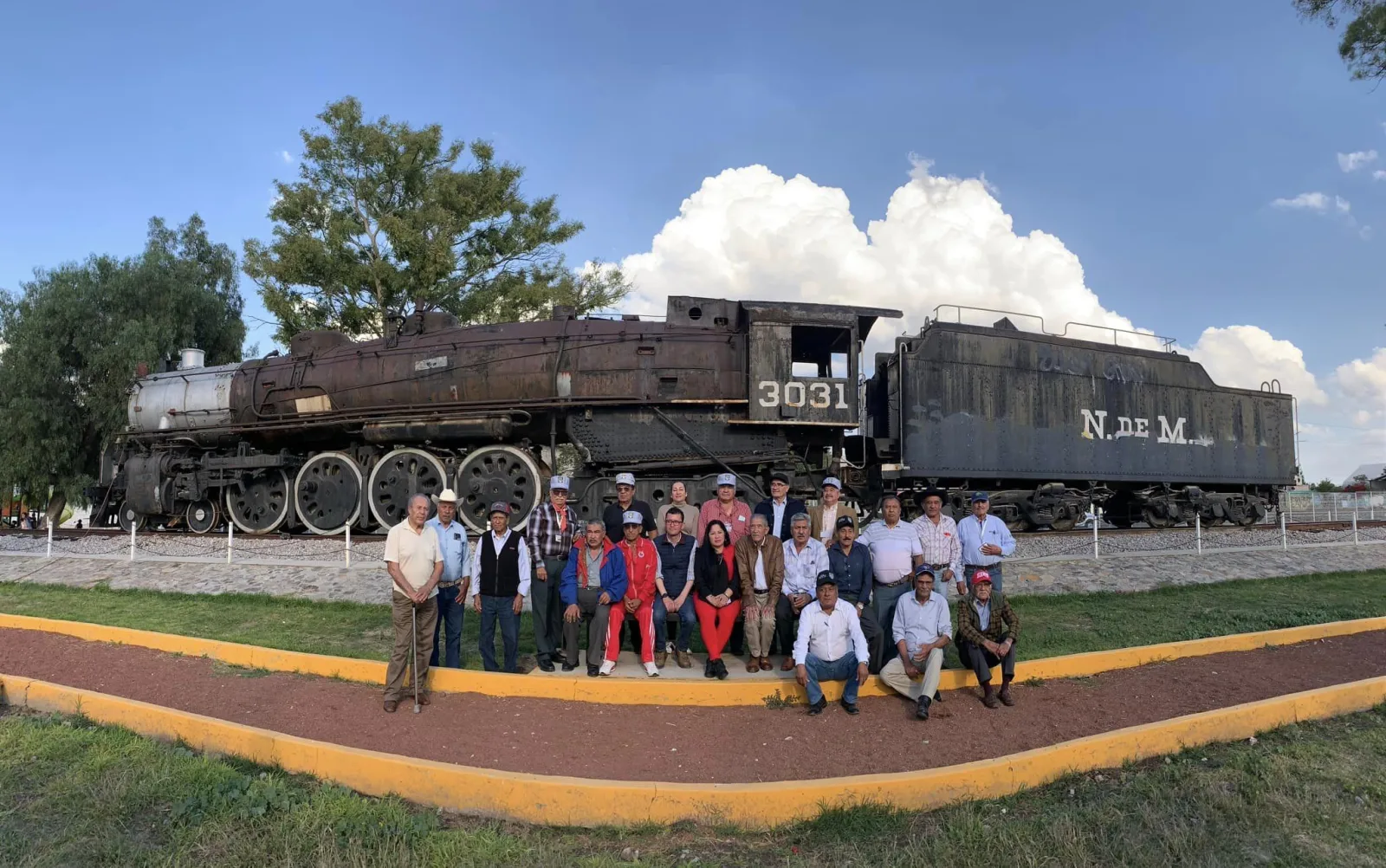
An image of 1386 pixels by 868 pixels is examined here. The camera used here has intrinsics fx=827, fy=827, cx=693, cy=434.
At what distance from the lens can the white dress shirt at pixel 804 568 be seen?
23.5 ft

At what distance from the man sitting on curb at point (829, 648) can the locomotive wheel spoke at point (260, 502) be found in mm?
Result: 12384

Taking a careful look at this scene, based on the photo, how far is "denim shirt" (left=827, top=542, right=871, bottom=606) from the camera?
6.99 m

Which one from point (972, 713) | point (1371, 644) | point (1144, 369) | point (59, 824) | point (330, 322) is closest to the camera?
point (59, 824)

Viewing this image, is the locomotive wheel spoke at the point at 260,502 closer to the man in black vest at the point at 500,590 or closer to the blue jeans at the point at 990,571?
the man in black vest at the point at 500,590

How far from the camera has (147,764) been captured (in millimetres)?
5305

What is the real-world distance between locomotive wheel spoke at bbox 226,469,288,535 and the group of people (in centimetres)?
960

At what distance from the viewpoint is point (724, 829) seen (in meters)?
4.65

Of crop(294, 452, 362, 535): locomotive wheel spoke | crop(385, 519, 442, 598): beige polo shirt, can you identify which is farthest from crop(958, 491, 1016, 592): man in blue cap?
crop(294, 452, 362, 535): locomotive wheel spoke

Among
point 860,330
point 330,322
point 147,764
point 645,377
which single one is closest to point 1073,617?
point 860,330

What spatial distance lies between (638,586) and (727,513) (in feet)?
3.62

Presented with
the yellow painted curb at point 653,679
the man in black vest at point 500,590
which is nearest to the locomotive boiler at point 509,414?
the man in black vest at point 500,590

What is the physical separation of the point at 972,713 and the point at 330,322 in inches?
913

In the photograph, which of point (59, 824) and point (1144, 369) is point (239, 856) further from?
point (1144, 369)

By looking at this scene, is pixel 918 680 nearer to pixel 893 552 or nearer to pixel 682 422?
pixel 893 552
